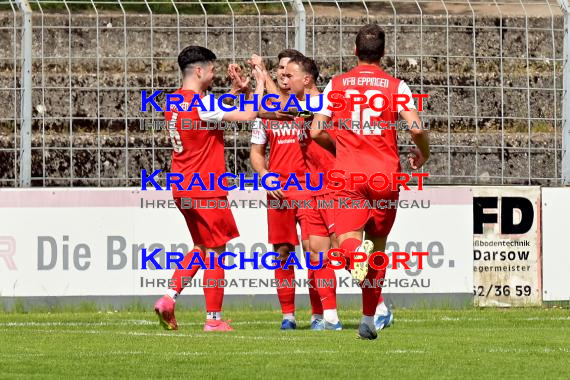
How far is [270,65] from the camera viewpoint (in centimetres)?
1656

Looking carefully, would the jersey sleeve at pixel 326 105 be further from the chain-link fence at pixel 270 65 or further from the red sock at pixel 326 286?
the chain-link fence at pixel 270 65

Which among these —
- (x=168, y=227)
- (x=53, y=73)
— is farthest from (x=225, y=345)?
(x=53, y=73)

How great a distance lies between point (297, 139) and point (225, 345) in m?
2.83

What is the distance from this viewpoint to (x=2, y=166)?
15.5m

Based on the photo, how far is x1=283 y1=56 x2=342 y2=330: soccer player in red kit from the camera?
11.8m

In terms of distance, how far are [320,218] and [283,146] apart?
65 cm

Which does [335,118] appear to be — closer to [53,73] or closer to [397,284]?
[397,284]

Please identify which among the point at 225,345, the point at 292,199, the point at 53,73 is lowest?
the point at 225,345

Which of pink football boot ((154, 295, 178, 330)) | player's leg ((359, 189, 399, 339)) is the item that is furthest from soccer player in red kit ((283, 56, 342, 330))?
player's leg ((359, 189, 399, 339))

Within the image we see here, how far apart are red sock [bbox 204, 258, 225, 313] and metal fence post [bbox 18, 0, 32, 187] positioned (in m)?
3.23

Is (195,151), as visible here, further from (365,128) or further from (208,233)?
(365,128)

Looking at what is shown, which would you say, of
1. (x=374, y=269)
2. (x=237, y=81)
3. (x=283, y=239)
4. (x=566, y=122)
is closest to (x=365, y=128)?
(x=374, y=269)

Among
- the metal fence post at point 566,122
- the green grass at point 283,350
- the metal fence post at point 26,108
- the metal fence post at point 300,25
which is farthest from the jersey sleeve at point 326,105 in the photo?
the metal fence post at point 566,122

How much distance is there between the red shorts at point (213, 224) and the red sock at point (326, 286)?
0.72 metres
